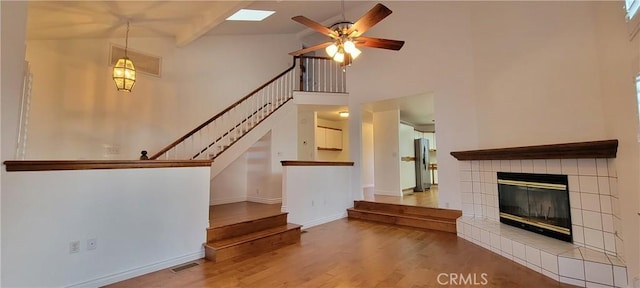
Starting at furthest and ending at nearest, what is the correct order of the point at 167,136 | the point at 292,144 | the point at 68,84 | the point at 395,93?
the point at 292,144
the point at 395,93
the point at 167,136
the point at 68,84

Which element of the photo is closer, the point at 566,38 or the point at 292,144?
the point at 566,38

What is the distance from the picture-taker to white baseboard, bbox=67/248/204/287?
252 centimetres

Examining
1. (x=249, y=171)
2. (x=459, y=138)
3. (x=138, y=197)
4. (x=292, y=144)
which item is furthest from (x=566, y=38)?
Result: (x=249, y=171)

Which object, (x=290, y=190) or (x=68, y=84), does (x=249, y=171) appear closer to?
(x=290, y=190)

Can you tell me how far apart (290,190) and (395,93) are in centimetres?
289

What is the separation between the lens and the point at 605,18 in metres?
2.61

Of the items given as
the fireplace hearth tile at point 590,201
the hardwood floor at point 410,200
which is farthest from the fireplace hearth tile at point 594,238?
the hardwood floor at point 410,200

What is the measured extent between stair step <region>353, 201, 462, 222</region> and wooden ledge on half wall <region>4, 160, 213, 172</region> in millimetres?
3594

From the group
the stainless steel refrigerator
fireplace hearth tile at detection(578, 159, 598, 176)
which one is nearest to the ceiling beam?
fireplace hearth tile at detection(578, 159, 598, 176)

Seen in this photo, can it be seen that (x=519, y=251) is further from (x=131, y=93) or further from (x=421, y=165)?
(x=131, y=93)

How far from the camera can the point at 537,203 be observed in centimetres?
341

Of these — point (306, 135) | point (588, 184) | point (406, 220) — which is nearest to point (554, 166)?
point (588, 184)

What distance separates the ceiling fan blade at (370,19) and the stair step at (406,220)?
3.35 m

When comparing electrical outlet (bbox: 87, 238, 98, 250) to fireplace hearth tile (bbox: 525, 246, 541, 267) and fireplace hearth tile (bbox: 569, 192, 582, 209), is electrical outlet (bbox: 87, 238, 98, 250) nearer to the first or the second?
fireplace hearth tile (bbox: 525, 246, 541, 267)
